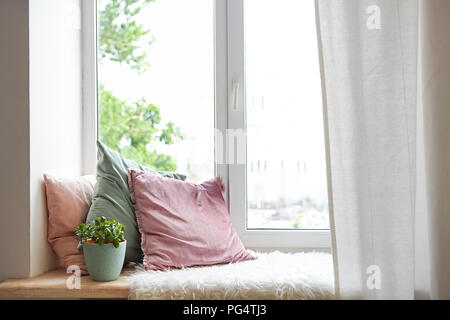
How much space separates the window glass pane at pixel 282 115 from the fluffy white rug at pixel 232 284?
1.40ft

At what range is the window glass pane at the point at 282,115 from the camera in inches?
75.0

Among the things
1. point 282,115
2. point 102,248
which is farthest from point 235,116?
point 102,248

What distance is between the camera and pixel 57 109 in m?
1.71

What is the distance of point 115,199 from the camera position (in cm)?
163

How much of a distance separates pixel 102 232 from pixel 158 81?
793mm

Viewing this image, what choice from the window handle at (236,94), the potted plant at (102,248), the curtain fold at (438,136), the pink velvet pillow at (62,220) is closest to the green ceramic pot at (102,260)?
the potted plant at (102,248)

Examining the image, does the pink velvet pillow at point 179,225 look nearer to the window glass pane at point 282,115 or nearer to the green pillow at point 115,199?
the green pillow at point 115,199

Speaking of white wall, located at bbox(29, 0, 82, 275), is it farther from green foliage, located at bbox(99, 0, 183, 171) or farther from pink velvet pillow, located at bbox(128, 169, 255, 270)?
pink velvet pillow, located at bbox(128, 169, 255, 270)

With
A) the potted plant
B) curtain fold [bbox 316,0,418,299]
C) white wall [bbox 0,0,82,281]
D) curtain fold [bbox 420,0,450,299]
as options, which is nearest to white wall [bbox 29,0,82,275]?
white wall [bbox 0,0,82,281]

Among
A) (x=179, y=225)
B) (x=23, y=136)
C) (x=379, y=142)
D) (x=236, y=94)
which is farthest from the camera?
(x=236, y=94)

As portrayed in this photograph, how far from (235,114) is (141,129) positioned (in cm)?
43

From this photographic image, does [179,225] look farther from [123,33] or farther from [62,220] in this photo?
[123,33]
